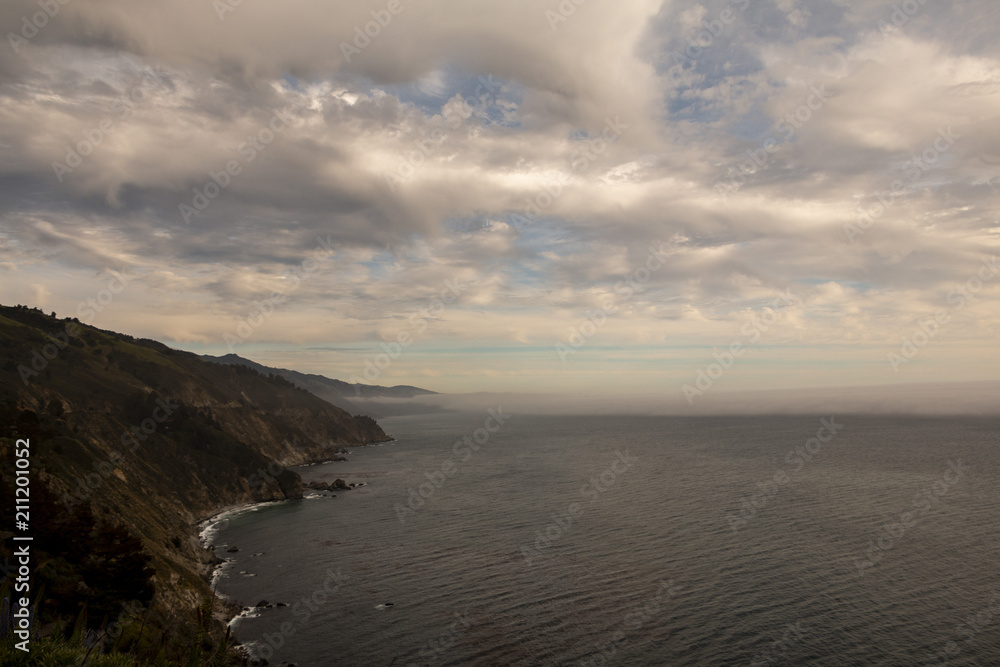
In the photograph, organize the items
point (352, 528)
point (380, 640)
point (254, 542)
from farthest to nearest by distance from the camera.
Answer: point (352, 528)
point (254, 542)
point (380, 640)

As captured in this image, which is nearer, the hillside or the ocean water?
the ocean water

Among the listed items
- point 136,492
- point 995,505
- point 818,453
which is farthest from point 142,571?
point 818,453

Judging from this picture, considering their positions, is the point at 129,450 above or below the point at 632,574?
above

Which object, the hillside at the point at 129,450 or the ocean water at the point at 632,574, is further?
the hillside at the point at 129,450

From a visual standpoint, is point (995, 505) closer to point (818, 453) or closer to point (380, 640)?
point (818, 453)

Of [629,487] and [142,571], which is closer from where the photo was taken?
[142,571]
